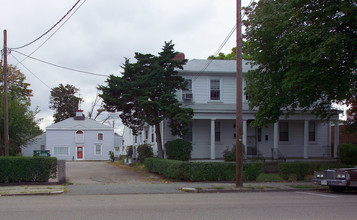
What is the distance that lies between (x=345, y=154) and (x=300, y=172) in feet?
27.1

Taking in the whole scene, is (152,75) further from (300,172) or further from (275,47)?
(300,172)

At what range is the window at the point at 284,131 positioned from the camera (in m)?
29.8

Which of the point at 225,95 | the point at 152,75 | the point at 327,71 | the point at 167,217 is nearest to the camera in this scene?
the point at 167,217

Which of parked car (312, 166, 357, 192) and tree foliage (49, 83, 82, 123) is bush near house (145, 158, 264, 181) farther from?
tree foliage (49, 83, 82, 123)

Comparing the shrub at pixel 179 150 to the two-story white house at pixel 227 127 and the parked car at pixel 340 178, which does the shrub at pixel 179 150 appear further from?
the parked car at pixel 340 178

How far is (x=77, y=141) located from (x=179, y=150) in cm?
3372

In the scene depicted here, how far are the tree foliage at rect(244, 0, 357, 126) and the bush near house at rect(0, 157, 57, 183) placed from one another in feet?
38.9

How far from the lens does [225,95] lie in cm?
2873

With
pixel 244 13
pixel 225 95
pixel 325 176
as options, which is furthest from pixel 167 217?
pixel 225 95

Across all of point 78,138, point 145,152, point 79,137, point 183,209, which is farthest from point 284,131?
point 78,138

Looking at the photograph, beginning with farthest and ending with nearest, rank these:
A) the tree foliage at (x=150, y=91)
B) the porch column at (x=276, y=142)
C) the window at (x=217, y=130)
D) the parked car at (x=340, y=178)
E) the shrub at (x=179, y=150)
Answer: the window at (x=217, y=130) → the porch column at (x=276, y=142) → the shrub at (x=179, y=150) → the tree foliage at (x=150, y=91) → the parked car at (x=340, y=178)

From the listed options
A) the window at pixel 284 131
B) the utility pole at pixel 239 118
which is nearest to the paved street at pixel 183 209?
the utility pole at pixel 239 118

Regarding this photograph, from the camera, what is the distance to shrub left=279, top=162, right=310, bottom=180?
797 inches

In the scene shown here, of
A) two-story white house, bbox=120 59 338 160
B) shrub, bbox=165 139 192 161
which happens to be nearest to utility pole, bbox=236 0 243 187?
shrub, bbox=165 139 192 161
